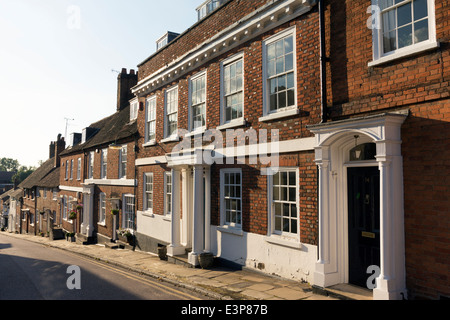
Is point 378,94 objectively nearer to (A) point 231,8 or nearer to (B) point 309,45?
(B) point 309,45

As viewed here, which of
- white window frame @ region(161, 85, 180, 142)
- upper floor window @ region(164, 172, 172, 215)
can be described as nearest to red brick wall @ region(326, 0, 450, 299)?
white window frame @ region(161, 85, 180, 142)

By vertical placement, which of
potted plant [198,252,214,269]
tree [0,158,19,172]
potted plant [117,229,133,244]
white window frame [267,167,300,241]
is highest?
tree [0,158,19,172]

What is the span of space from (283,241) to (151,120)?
9282mm

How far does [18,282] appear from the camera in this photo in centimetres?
897

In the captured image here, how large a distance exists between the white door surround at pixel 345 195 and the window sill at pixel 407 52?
1.04 metres

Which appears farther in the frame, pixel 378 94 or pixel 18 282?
pixel 18 282

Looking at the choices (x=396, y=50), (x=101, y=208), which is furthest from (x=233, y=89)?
(x=101, y=208)

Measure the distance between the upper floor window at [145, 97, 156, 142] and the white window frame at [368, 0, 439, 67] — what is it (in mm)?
10363

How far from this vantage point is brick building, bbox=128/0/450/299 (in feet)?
18.4

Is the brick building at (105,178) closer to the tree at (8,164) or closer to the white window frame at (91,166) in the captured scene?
the white window frame at (91,166)

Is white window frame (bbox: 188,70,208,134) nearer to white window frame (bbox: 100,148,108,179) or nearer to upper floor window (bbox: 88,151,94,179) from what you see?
white window frame (bbox: 100,148,108,179)

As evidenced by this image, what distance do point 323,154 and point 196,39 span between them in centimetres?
725
